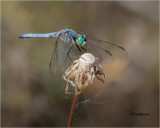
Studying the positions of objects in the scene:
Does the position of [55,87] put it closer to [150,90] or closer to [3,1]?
[150,90]

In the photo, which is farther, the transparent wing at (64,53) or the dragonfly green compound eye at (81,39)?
the dragonfly green compound eye at (81,39)

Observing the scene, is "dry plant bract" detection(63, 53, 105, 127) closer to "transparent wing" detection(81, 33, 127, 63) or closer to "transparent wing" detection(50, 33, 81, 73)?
"transparent wing" detection(50, 33, 81, 73)

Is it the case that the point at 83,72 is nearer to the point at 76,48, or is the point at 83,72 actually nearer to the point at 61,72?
the point at 76,48

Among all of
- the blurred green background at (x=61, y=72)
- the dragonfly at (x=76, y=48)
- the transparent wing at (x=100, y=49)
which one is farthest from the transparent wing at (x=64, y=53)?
the blurred green background at (x=61, y=72)

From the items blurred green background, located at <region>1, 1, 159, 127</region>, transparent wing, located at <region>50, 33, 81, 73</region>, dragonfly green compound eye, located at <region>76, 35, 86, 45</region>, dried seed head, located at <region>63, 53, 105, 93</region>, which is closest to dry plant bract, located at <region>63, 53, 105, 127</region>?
dried seed head, located at <region>63, 53, 105, 93</region>

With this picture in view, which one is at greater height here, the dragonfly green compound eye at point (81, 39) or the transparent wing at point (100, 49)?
the dragonfly green compound eye at point (81, 39)

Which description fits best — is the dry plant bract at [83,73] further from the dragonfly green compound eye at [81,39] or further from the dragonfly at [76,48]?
the dragonfly green compound eye at [81,39]

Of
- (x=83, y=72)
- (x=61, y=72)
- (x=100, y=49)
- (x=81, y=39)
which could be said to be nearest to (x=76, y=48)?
(x=81, y=39)

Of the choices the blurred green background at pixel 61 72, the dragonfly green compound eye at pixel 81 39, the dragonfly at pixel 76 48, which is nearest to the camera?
the dragonfly at pixel 76 48

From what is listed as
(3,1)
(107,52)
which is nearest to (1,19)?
(3,1)
